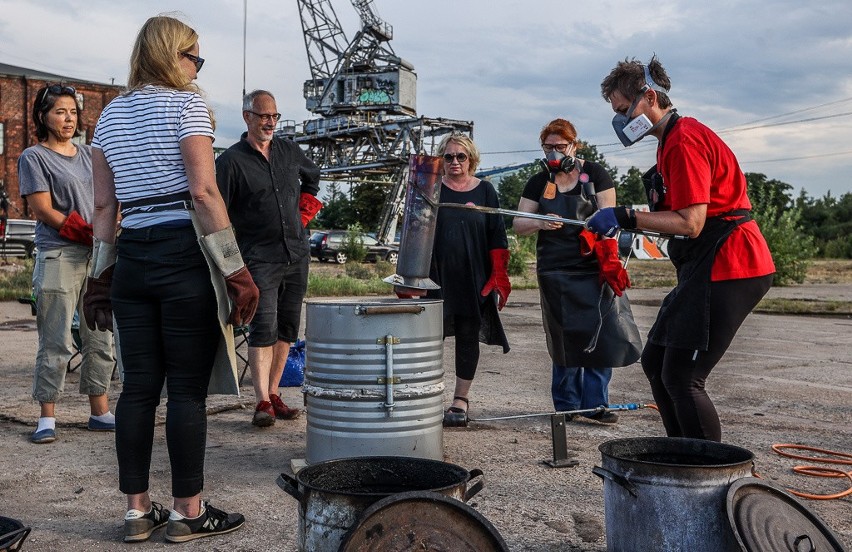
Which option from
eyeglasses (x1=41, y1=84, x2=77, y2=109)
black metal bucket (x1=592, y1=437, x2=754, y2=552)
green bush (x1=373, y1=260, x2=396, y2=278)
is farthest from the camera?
green bush (x1=373, y1=260, x2=396, y2=278)

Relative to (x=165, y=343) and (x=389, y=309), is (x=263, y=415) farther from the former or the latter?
(x=165, y=343)

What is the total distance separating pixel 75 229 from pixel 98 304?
5.20 feet

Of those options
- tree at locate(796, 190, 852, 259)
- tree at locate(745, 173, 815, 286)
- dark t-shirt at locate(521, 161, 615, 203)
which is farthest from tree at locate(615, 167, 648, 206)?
dark t-shirt at locate(521, 161, 615, 203)

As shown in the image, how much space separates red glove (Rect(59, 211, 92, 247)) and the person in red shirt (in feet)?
10.2

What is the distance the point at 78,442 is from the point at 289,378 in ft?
7.50

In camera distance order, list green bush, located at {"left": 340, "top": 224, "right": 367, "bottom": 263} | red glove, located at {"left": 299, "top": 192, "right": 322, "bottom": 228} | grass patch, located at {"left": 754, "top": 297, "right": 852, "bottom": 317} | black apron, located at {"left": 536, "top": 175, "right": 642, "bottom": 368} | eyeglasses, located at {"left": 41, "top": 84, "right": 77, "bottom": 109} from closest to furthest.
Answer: eyeglasses, located at {"left": 41, "top": 84, "right": 77, "bottom": 109} < black apron, located at {"left": 536, "top": 175, "right": 642, "bottom": 368} < red glove, located at {"left": 299, "top": 192, "right": 322, "bottom": 228} < grass patch, located at {"left": 754, "top": 297, "right": 852, "bottom": 317} < green bush, located at {"left": 340, "top": 224, "right": 367, "bottom": 263}

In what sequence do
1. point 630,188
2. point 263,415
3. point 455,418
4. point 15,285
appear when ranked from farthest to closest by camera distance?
point 630,188, point 15,285, point 455,418, point 263,415

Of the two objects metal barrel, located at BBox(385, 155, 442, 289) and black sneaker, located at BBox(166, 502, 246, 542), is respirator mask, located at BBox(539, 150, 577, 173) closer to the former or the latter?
metal barrel, located at BBox(385, 155, 442, 289)

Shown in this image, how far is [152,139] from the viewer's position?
3.52m

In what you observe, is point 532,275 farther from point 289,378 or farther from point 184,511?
point 184,511

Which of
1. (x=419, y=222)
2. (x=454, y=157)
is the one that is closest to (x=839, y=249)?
(x=454, y=157)

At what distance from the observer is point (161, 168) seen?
352 centimetres

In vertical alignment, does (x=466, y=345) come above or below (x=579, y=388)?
above

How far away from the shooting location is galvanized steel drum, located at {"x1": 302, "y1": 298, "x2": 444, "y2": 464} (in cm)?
425
